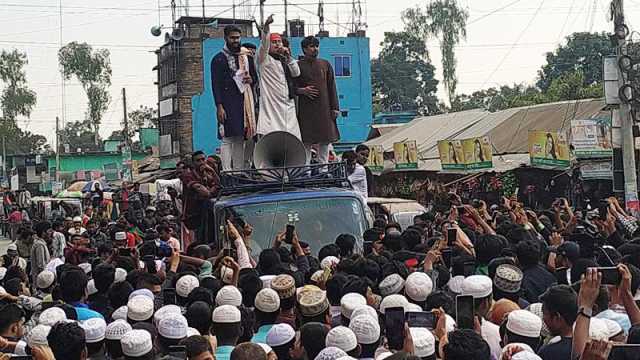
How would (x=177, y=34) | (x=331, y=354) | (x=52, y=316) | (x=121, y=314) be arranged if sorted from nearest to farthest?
(x=331, y=354) < (x=52, y=316) < (x=121, y=314) < (x=177, y=34)

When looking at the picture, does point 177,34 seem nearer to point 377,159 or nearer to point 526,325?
point 377,159

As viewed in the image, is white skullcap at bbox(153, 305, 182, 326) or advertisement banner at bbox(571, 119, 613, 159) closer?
white skullcap at bbox(153, 305, 182, 326)

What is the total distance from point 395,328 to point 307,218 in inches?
188

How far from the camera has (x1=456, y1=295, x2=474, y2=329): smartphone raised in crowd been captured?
4797 millimetres

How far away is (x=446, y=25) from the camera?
5759 cm

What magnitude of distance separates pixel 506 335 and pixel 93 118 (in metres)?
72.2

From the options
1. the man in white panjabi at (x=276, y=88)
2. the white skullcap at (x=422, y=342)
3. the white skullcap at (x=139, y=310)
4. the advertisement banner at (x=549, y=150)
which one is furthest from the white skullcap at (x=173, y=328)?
the advertisement banner at (x=549, y=150)

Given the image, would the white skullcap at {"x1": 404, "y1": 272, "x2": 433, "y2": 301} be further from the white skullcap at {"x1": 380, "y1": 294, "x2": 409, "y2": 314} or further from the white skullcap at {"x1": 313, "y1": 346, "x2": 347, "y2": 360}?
the white skullcap at {"x1": 313, "y1": 346, "x2": 347, "y2": 360}

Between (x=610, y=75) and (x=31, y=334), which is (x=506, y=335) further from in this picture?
(x=610, y=75)

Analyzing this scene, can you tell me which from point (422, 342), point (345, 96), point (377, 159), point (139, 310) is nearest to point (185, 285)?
point (139, 310)

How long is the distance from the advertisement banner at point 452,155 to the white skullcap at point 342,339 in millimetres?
17381

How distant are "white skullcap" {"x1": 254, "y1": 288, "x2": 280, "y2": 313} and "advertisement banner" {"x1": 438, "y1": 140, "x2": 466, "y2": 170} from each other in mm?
16350

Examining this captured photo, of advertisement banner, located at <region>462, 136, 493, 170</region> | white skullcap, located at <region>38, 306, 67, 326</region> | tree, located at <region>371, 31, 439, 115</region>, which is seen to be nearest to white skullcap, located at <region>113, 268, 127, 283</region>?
white skullcap, located at <region>38, 306, 67, 326</region>

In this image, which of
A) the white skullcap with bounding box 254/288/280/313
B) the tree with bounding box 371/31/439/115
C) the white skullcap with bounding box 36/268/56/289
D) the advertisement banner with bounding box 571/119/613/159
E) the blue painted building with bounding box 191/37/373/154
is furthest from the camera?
the tree with bounding box 371/31/439/115
